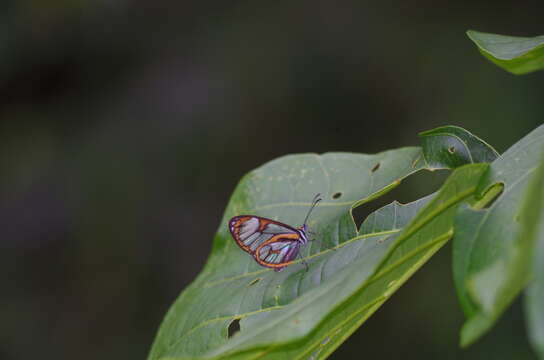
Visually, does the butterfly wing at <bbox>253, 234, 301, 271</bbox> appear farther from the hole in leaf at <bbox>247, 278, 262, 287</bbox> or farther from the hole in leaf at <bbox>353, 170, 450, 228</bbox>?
the hole in leaf at <bbox>353, 170, 450, 228</bbox>

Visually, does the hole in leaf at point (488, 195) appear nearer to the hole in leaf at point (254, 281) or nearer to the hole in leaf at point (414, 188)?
the hole in leaf at point (254, 281)

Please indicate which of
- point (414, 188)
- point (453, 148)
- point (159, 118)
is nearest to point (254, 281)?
point (453, 148)

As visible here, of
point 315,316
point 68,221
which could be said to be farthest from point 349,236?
point 68,221

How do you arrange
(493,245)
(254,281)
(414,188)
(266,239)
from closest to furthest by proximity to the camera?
1. (493,245)
2. (254,281)
3. (266,239)
4. (414,188)

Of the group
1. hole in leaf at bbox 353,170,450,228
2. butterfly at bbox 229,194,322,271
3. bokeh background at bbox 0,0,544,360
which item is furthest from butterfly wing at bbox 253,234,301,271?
bokeh background at bbox 0,0,544,360

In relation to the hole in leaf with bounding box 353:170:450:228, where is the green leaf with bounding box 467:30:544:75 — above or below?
above

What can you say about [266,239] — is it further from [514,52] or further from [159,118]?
[159,118]

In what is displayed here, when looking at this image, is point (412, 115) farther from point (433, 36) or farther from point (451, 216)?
point (451, 216)
